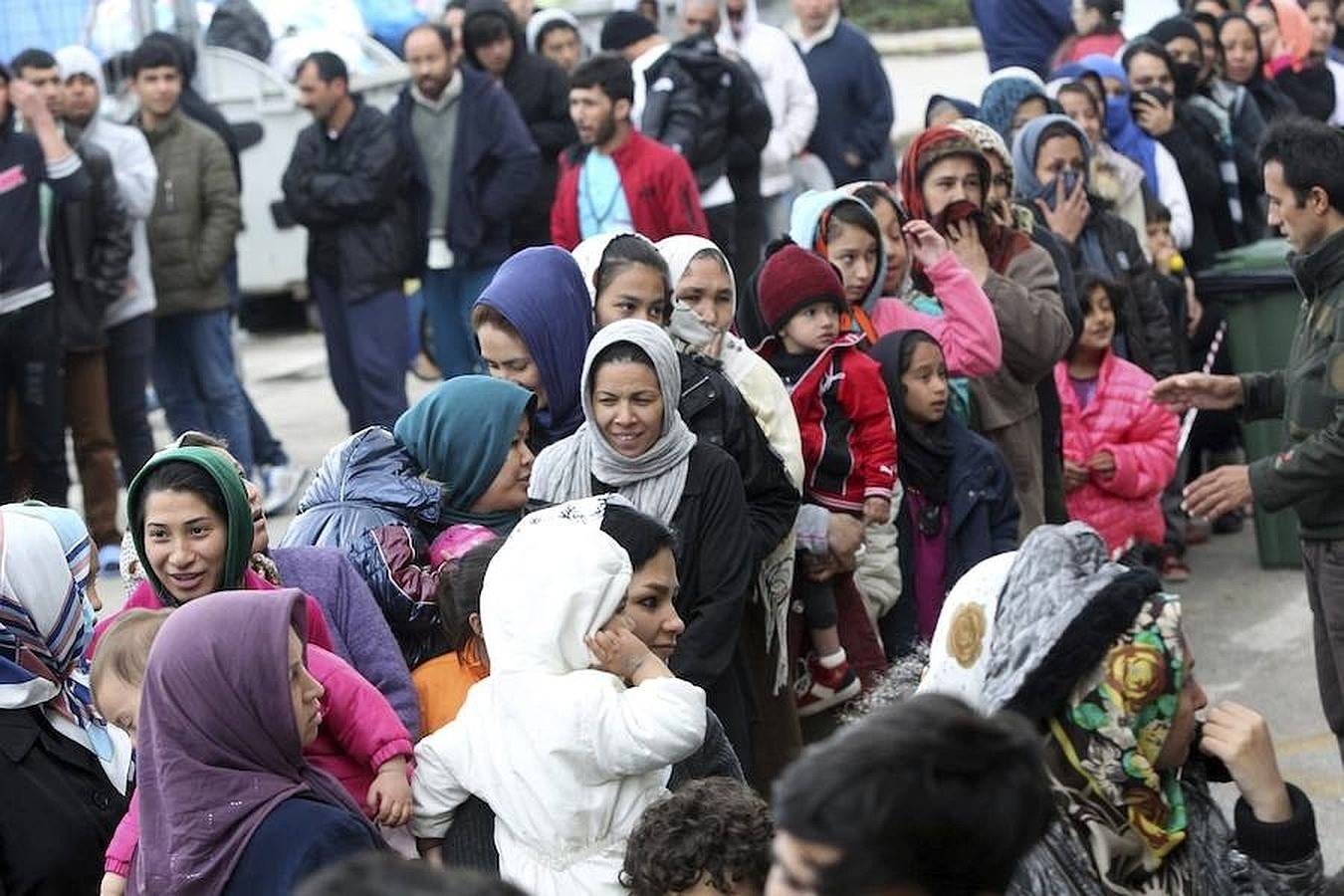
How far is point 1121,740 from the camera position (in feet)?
10.3

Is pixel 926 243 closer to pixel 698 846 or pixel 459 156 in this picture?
pixel 698 846

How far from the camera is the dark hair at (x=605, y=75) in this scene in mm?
9328

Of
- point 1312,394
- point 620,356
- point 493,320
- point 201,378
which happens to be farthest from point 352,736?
point 201,378

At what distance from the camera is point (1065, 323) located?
23.2 feet

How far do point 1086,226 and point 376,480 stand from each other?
4.44 meters

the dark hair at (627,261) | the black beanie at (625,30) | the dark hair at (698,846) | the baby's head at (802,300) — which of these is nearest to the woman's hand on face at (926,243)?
the baby's head at (802,300)

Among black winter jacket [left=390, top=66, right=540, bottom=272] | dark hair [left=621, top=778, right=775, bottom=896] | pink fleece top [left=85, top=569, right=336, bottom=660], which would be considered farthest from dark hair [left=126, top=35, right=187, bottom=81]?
dark hair [left=621, top=778, right=775, bottom=896]

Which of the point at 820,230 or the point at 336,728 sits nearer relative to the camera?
the point at 336,728

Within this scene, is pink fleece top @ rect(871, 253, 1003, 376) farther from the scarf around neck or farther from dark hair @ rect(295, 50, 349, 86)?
dark hair @ rect(295, 50, 349, 86)

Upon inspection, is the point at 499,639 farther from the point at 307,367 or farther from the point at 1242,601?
the point at 307,367

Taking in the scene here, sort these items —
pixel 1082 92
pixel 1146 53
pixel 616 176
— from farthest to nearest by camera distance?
pixel 1146 53
pixel 1082 92
pixel 616 176

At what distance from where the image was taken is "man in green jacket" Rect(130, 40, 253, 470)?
10180 millimetres

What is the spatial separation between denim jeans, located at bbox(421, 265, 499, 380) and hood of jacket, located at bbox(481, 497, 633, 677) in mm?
6841

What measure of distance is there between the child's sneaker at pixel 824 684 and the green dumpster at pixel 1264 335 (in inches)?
129
